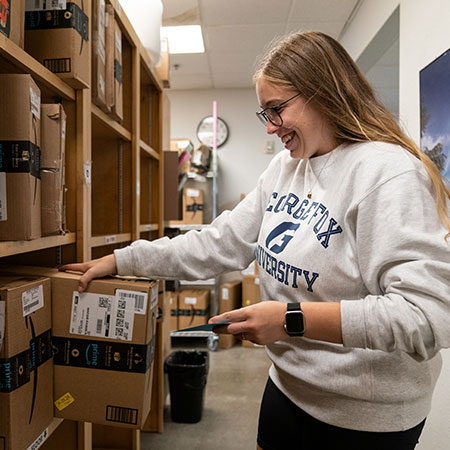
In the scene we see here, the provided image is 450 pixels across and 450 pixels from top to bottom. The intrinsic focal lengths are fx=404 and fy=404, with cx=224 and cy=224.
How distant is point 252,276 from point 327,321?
11.1 ft

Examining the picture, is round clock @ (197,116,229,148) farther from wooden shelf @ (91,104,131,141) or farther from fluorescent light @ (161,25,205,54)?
wooden shelf @ (91,104,131,141)

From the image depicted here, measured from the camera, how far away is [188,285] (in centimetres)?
460

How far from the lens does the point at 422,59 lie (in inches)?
76.8

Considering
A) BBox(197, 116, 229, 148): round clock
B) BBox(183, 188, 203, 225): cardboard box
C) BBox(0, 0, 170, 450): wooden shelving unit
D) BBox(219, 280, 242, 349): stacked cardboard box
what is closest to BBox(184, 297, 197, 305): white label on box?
BBox(219, 280, 242, 349): stacked cardboard box

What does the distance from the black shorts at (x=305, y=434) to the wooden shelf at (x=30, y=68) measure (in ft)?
3.33

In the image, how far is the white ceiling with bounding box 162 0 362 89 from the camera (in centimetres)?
313

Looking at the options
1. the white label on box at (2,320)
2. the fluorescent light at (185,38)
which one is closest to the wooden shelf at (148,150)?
the white label on box at (2,320)

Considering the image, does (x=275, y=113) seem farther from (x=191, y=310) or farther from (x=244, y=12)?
(x=191, y=310)

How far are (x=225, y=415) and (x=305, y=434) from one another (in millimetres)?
1788

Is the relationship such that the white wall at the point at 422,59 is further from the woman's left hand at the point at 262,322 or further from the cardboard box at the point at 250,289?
the cardboard box at the point at 250,289

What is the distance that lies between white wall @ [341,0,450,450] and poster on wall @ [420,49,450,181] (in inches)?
2.6

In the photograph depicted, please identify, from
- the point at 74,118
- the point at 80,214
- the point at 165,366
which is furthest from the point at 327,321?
the point at 165,366

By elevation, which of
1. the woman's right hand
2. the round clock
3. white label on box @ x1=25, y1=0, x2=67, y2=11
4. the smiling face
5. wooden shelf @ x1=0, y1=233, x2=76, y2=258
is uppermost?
the round clock

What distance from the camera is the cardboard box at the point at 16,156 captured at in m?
0.85
